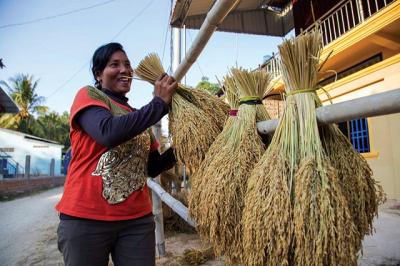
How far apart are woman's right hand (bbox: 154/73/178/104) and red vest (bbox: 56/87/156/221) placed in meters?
0.25

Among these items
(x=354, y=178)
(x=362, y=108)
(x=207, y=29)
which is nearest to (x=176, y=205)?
(x=207, y=29)

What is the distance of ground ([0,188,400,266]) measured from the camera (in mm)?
2551

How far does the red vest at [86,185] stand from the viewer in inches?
50.7

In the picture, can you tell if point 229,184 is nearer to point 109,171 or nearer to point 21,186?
point 109,171

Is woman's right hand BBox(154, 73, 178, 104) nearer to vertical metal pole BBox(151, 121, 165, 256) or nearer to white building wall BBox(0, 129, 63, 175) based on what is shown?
vertical metal pole BBox(151, 121, 165, 256)

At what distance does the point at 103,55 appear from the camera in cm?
150

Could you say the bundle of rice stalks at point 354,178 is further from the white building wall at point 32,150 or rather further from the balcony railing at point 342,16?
the white building wall at point 32,150

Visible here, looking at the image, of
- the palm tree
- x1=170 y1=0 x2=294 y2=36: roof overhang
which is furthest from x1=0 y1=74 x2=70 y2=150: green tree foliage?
x1=170 y1=0 x2=294 y2=36: roof overhang

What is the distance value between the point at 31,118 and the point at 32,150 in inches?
266

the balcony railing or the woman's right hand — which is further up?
the balcony railing

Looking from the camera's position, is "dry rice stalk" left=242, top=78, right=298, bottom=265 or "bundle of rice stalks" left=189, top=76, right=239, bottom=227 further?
"bundle of rice stalks" left=189, top=76, right=239, bottom=227

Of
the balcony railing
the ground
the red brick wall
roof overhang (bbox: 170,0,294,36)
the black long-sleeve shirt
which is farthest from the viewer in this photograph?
the red brick wall

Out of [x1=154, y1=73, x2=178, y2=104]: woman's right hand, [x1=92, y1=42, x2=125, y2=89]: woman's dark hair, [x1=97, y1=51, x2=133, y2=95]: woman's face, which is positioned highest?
[x1=92, y1=42, x2=125, y2=89]: woman's dark hair

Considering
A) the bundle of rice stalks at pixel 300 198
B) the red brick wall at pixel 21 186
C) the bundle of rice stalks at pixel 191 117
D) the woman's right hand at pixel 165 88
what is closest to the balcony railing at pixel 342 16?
the bundle of rice stalks at pixel 191 117
